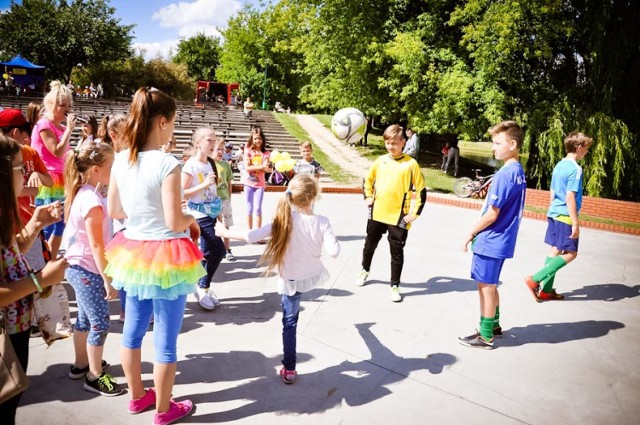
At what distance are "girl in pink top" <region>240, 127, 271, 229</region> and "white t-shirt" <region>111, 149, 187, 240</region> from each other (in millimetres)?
4306

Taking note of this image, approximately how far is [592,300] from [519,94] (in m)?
11.9

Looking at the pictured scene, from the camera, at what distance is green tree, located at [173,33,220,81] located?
70.3 metres

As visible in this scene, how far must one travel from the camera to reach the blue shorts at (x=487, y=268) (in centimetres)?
374

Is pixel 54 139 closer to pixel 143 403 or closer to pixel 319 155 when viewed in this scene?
pixel 143 403

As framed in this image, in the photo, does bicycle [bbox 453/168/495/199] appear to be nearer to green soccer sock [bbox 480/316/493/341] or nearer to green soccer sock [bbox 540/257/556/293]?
green soccer sock [bbox 540/257/556/293]

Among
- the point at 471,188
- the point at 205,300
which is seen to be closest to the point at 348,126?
the point at 471,188

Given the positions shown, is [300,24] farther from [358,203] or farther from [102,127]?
[102,127]

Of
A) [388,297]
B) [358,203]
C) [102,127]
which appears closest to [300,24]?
[358,203]

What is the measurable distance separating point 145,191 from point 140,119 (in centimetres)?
41

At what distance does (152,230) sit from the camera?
2.40 m

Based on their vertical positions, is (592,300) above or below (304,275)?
below

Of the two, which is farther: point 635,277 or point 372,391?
point 635,277

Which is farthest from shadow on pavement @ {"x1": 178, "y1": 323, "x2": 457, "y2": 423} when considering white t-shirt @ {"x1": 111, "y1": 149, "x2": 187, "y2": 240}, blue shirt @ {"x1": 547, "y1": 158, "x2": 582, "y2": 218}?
blue shirt @ {"x1": 547, "y1": 158, "x2": 582, "y2": 218}

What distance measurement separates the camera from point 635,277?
6.53 metres
